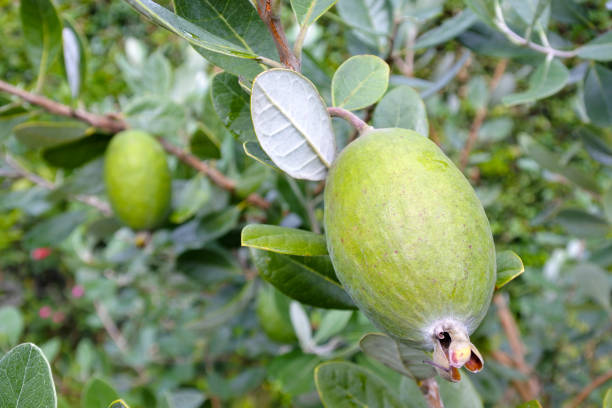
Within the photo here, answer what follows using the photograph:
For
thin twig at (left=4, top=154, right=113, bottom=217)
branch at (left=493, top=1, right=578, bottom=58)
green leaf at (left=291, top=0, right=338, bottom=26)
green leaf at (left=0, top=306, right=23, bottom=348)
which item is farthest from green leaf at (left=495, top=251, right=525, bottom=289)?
green leaf at (left=0, top=306, right=23, bottom=348)

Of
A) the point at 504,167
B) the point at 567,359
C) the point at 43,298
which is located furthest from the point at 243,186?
the point at 43,298

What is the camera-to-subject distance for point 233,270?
1.23 m

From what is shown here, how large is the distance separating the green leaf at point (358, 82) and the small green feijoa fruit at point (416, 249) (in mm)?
107

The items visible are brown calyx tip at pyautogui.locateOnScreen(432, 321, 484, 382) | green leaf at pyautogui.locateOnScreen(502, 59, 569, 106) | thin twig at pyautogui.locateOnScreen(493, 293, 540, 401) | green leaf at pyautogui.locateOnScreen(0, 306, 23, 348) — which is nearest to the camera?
brown calyx tip at pyautogui.locateOnScreen(432, 321, 484, 382)

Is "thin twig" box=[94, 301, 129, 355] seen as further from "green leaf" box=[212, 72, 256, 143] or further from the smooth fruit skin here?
the smooth fruit skin

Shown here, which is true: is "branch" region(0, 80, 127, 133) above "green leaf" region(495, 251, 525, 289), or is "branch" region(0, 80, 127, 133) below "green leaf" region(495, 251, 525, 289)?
below

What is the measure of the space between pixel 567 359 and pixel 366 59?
222 cm

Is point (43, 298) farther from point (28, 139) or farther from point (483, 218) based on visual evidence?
point (483, 218)

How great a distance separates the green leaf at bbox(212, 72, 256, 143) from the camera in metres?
0.54

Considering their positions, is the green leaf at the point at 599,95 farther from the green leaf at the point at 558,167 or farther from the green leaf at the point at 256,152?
the green leaf at the point at 256,152

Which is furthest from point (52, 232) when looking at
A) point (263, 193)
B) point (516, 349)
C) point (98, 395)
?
point (516, 349)

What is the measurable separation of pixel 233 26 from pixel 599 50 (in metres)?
0.58

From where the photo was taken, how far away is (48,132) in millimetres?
940

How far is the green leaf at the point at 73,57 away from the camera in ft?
3.13
